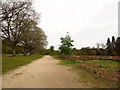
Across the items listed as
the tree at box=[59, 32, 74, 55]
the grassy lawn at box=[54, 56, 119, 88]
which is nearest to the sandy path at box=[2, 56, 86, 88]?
the grassy lawn at box=[54, 56, 119, 88]

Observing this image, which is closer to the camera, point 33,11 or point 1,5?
point 1,5

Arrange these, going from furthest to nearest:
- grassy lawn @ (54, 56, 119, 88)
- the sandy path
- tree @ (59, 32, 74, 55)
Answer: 1. tree @ (59, 32, 74, 55)
2. grassy lawn @ (54, 56, 119, 88)
3. the sandy path

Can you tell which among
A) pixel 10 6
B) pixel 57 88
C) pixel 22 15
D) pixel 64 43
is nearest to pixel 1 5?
pixel 10 6

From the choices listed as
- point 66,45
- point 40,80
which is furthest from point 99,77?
point 66,45

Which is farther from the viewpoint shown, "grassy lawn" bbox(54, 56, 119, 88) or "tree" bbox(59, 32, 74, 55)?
"tree" bbox(59, 32, 74, 55)

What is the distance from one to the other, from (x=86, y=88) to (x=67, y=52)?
49.6 ft

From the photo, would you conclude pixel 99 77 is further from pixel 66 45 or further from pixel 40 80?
pixel 66 45

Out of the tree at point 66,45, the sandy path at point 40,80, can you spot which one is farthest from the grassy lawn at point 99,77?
the tree at point 66,45

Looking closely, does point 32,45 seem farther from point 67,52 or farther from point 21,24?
point 67,52

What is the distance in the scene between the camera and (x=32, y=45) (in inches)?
1362

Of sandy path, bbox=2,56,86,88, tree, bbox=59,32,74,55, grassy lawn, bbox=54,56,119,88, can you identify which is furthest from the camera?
tree, bbox=59,32,74,55

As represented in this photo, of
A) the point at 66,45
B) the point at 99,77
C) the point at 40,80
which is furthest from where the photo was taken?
the point at 66,45

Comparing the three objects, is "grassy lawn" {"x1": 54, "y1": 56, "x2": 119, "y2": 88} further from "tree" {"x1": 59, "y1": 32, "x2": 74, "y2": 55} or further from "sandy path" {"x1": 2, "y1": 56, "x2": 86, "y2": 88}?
"tree" {"x1": 59, "y1": 32, "x2": 74, "y2": 55}

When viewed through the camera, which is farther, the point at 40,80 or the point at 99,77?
the point at 99,77
